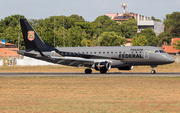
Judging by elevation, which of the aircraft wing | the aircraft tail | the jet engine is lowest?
the jet engine

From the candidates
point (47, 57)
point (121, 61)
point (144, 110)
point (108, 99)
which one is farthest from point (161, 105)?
point (47, 57)

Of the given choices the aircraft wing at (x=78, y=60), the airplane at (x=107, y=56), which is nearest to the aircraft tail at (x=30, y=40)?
the airplane at (x=107, y=56)

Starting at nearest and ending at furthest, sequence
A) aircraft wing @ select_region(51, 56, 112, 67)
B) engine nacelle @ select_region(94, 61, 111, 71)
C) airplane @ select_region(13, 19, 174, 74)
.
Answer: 1. engine nacelle @ select_region(94, 61, 111, 71)
2. airplane @ select_region(13, 19, 174, 74)
3. aircraft wing @ select_region(51, 56, 112, 67)

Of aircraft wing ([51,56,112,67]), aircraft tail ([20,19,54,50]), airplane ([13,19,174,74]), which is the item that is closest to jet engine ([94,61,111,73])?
airplane ([13,19,174,74])

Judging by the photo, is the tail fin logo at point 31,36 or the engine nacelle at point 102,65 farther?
the tail fin logo at point 31,36

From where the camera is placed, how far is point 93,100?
73.6 ft

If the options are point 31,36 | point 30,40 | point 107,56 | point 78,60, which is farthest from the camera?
point 31,36

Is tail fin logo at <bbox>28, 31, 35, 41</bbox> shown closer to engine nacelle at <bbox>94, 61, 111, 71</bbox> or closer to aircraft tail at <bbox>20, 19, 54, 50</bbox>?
aircraft tail at <bbox>20, 19, 54, 50</bbox>

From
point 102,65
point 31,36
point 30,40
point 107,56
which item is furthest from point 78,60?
point 31,36

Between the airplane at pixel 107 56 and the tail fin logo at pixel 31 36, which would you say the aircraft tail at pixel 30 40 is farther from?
the airplane at pixel 107 56

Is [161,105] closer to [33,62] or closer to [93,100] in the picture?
[93,100]

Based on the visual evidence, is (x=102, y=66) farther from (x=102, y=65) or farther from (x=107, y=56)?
(x=107, y=56)

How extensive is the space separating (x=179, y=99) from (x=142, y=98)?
255 cm

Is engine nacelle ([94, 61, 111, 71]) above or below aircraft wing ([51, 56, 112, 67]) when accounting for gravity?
below
